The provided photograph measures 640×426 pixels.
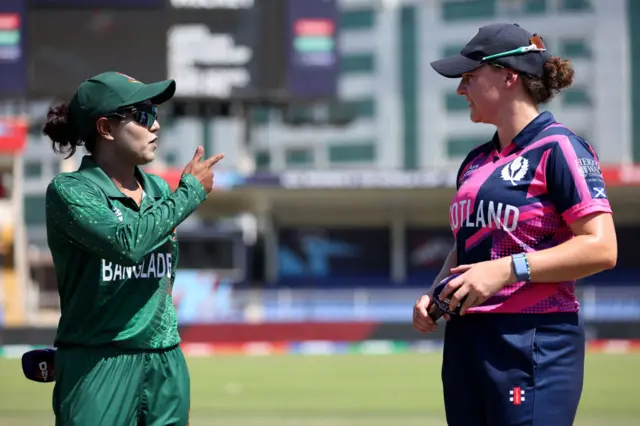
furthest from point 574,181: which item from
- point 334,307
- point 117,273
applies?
point 334,307

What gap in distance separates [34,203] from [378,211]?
38937 millimetres

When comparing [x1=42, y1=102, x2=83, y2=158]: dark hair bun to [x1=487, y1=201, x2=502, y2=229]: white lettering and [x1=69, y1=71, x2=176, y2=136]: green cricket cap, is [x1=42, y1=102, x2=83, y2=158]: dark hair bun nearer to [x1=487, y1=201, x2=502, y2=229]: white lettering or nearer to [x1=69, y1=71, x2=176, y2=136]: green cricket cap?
[x1=69, y1=71, x2=176, y2=136]: green cricket cap

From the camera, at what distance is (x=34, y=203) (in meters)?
63.9

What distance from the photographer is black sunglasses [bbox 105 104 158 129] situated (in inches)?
146

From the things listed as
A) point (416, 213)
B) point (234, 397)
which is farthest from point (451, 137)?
point (234, 397)

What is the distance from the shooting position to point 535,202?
3473mm

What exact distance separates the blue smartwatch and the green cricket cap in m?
1.41

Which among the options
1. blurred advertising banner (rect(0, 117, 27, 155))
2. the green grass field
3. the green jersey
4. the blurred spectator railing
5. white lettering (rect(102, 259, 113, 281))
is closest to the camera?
the green jersey

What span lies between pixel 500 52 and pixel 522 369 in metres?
1.10

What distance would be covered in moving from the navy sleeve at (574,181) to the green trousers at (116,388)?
149 centimetres

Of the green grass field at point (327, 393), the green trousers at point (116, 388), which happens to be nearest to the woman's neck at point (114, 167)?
the green trousers at point (116, 388)

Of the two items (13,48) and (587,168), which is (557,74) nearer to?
(587,168)

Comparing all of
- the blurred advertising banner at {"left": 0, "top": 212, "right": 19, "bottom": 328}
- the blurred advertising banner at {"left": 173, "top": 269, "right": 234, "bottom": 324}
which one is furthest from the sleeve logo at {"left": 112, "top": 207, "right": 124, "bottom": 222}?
the blurred advertising banner at {"left": 0, "top": 212, "right": 19, "bottom": 328}

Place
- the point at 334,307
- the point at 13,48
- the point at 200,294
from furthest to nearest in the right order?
the point at 200,294 < the point at 334,307 < the point at 13,48
